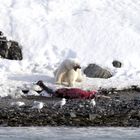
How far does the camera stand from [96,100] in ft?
54.9

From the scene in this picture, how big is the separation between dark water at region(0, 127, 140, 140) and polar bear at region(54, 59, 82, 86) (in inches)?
254

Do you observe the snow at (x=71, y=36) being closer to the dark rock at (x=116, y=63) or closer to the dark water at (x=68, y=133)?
the dark rock at (x=116, y=63)

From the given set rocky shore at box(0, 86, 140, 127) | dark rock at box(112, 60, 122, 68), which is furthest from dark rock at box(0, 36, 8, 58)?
rocky shore at box(0, 86, 140, 127)

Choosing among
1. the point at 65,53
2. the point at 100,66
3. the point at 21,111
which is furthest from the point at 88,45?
the point at 21,111

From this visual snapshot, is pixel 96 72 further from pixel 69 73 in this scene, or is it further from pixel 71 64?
pixel 69 73

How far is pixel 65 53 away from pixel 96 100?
702 cm

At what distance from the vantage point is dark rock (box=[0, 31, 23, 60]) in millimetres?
22547

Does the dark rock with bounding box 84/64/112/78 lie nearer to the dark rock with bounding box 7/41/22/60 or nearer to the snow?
the snow

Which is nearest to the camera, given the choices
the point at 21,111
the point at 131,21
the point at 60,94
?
the point at 21,111

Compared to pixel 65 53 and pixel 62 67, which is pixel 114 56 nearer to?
pixel 65 53

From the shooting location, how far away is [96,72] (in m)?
20.9

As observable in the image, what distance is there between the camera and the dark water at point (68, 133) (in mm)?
12040

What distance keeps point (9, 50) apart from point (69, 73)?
367 cm

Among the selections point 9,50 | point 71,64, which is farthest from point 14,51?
point 71,64
